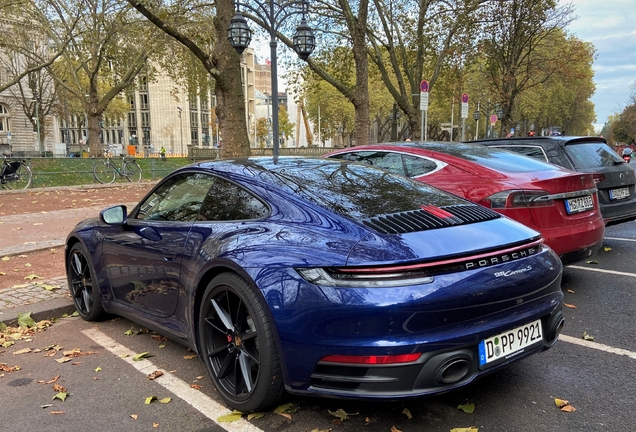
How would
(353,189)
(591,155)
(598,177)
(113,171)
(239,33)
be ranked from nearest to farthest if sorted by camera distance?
(353,189), (598,177), (591,155), (239,33), (113,171)

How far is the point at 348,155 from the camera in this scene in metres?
6.31

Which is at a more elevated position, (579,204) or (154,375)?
(579,204)

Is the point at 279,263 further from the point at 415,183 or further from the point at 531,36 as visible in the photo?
the point at 531,36

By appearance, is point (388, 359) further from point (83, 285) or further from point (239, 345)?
point (83, 285)

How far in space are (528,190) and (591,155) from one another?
117 inches

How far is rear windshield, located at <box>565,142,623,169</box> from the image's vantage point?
21.3ft

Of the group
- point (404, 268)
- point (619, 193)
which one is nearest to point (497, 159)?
point (619, 193)

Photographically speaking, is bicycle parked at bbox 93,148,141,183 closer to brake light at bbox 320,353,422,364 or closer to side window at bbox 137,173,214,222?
side window at bbox 137,173,214,222

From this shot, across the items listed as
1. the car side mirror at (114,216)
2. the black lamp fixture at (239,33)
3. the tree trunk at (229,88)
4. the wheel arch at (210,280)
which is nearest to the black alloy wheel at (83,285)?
the car side mirror at (114,216)

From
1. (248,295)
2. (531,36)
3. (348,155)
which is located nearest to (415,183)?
(248,295)

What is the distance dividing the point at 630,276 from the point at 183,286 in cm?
496

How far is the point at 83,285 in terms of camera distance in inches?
175

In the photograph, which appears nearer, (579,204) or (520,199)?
(520,199)

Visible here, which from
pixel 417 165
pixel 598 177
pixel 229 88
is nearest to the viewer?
pixel 417 165
